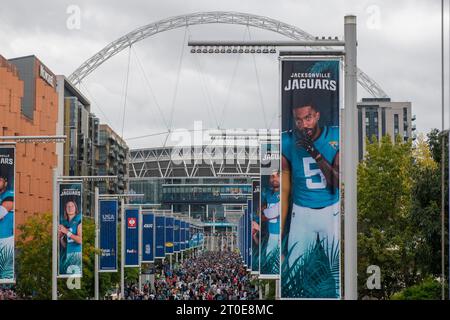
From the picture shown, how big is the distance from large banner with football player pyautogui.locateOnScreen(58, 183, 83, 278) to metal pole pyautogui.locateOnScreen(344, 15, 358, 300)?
25240mm

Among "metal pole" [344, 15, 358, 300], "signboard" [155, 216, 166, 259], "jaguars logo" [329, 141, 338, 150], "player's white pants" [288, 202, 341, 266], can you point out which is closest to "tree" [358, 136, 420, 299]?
"signboard" [155, 216, 166, 259]

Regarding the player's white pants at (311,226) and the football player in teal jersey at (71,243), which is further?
the football player in teal jersey at (71,243)

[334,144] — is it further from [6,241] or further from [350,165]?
[6,241]

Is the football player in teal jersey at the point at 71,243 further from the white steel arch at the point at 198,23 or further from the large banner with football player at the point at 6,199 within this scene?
the white steel arch at the point at 198,23

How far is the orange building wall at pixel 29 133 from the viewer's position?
87.8 m

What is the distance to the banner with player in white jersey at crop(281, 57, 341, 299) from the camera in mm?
22516

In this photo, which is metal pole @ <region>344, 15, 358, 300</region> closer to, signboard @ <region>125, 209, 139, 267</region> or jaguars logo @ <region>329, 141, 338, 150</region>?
jaguars logo @ <region>329, 141, 338, 150</region>

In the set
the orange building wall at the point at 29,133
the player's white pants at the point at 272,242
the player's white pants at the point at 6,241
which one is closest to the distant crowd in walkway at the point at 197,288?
the orange building wall at the point at 29,133

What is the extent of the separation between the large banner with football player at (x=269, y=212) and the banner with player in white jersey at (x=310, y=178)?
17.5 metres

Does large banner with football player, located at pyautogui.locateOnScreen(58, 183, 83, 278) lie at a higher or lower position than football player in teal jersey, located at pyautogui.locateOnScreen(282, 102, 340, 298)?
lower

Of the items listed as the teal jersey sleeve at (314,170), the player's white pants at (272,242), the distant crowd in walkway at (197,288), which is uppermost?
the teal jersey sleeve at (314,170)

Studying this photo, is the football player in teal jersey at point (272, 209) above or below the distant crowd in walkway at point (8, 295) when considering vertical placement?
Result: above

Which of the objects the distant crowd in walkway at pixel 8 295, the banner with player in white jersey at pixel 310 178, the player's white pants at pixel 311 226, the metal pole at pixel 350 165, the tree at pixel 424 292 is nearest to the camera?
the metal pole at pixel 350 165
